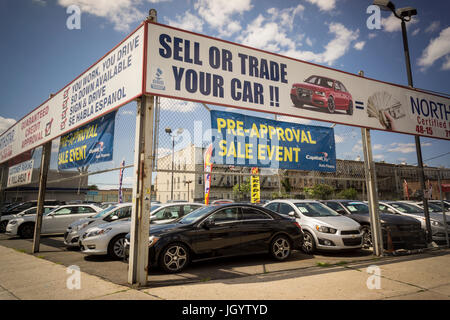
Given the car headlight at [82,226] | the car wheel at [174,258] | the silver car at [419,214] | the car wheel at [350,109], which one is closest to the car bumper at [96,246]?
the car headlight at [82,226]

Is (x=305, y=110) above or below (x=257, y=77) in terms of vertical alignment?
below

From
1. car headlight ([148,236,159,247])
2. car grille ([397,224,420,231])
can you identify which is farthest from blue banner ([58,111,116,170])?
car grille ([397,224,420,231])

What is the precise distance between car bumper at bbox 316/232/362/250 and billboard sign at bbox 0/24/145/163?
6119mm

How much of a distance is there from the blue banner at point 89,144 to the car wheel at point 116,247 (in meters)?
2.21

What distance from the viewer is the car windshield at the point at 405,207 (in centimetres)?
1050

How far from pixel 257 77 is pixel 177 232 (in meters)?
4.31

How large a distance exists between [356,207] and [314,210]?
9.00 feet

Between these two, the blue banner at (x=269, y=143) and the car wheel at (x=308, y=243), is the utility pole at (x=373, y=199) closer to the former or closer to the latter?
the blue banner at (x=269, y=143)

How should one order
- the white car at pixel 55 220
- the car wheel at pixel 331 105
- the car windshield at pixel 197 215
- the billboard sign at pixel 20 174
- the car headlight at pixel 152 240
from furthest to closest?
the billboard sign at pixel 20 174
the white car at pixel 55 220
the car wheel at pixel 331 105
the car windshield at pixel 197 215
the car headlight at pixel 152 240

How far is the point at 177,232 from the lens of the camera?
5941 millimetres

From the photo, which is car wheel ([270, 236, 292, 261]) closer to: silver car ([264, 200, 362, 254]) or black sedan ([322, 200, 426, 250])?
silver car ([264, 200, 362, 254])
